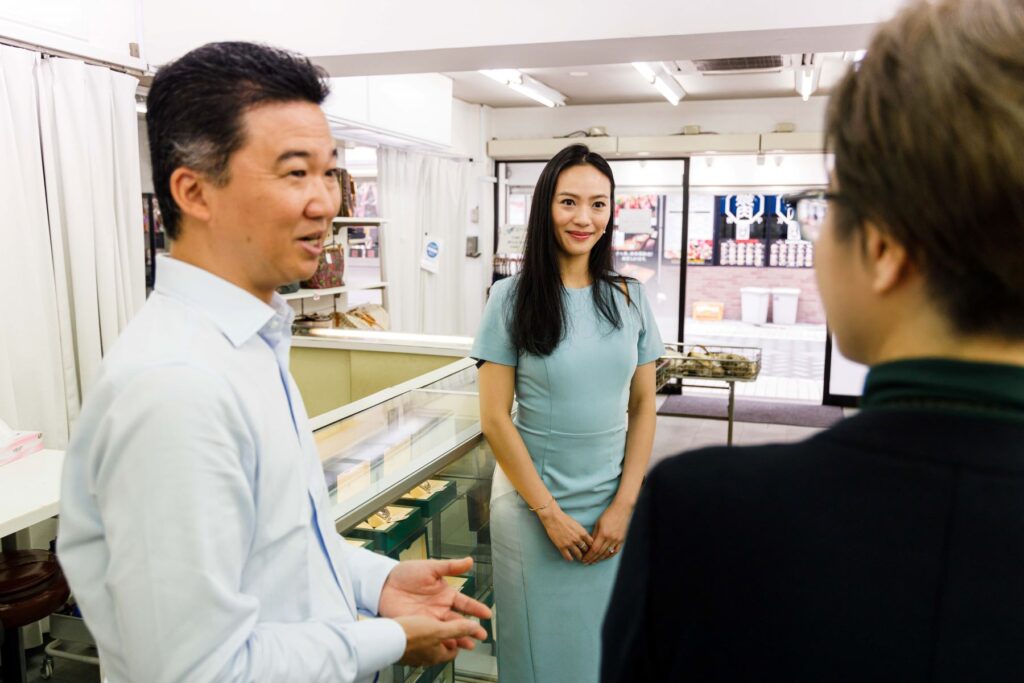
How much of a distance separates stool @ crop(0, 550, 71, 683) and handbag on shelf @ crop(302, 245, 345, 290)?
284cm

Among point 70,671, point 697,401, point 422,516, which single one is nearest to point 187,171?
point 422,516

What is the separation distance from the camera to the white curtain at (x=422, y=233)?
6.65 metres

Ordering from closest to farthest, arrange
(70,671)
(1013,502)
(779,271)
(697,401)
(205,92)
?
1. (1013,502)
2. (205,92)
3. (70,671)
4. (697,401)
5. (779,271)

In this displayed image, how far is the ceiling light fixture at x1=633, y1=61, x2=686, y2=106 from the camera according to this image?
5.64 m

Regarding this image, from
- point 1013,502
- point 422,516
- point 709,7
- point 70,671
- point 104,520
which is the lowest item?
point 70,671

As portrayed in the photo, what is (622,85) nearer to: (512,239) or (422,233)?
(422,233)

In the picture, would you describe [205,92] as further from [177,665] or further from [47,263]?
[47,263]

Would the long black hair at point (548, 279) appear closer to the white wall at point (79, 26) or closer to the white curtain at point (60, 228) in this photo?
the white curtain at point (60, 228)

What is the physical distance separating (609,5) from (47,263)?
2.33 m

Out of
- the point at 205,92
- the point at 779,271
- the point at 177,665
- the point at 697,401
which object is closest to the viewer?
the point at 177,665

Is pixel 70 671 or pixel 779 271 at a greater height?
pixel 779 271

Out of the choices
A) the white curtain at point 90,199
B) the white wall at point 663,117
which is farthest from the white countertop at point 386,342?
the white wall at point 663,117

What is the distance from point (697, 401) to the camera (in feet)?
26.7

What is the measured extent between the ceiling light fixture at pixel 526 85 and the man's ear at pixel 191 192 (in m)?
A: 4.59
